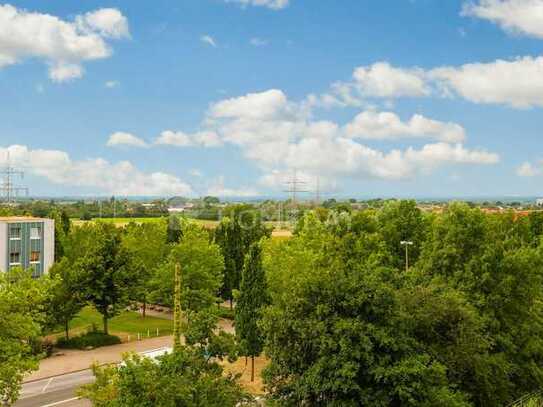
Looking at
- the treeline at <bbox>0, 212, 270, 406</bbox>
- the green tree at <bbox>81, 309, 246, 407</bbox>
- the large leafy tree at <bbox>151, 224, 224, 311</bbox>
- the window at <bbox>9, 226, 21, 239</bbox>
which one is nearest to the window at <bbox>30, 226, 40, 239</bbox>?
the window at <bbox>9, 226, 21, 239</bbox>

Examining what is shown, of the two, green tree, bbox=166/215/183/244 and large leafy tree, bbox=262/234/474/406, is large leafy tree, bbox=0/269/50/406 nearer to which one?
large leafy tree, bbox=262/234/474/406

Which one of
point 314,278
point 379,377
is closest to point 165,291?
point 314,278

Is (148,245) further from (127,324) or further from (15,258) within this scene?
(15,258)

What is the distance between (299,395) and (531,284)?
1579 cm

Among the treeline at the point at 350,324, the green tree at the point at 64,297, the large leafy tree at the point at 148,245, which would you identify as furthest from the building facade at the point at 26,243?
A: the treeline at the point at 350,324

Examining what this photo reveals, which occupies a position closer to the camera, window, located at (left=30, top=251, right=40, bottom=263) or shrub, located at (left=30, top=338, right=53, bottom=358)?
shrub, located at (left=30, top=338, right=53, bottom=358)

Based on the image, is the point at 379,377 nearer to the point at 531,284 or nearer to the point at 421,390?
the point at 421,390

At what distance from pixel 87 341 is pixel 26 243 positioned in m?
17.9

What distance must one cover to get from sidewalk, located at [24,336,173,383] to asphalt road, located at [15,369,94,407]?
3.18 feet

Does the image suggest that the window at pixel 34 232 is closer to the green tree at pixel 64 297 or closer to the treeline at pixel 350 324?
the treeline at pixel 350 324

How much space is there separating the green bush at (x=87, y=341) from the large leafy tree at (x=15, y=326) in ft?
73.6

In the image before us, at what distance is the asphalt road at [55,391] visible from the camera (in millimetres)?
30266

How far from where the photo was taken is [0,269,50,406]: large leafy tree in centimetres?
1928

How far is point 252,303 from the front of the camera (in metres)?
36.4
